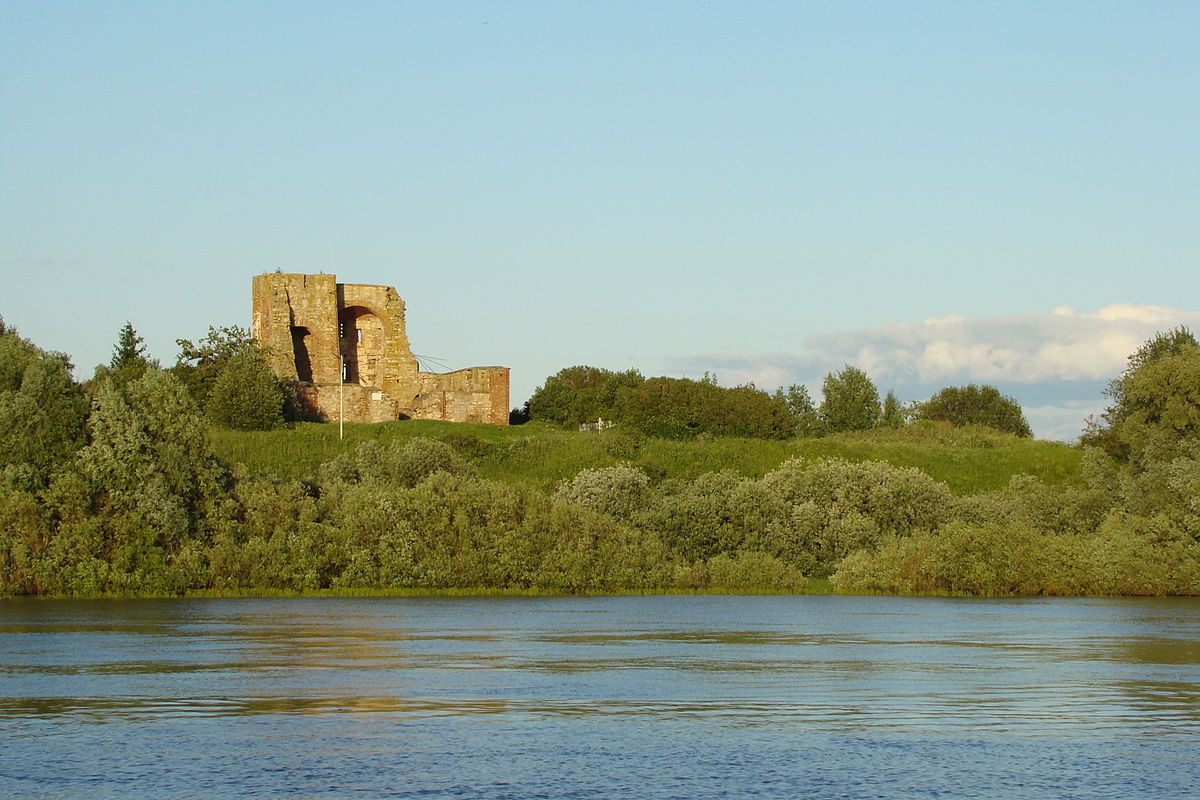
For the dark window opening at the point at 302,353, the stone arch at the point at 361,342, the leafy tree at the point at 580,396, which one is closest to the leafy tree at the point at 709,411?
the leafy tree at the point at 580,396

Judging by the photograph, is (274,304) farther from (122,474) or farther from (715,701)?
(715,701)

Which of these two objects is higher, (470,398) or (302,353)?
(302,353)

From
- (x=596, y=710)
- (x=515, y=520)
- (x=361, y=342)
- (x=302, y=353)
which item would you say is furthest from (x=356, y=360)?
(x=596, y=710)

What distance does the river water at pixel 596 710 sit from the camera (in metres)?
13.6

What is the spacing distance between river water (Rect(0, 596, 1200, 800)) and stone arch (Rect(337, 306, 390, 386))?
46.5 metres

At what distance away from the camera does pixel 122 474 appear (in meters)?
42.9

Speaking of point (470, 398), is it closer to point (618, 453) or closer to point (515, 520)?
point (618, 453)

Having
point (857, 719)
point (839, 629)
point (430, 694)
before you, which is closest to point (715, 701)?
point (857, 719)

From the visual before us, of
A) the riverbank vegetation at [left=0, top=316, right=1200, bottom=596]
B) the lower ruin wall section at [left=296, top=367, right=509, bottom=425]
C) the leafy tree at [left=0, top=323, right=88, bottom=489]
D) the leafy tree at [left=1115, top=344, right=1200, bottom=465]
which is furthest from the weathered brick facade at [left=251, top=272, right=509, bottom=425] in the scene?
the leafy tree at [left=1115, top=344, right=1200, bottom=465]

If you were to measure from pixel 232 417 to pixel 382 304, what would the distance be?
44.5 ft

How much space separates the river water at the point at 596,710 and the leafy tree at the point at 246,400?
34184mm

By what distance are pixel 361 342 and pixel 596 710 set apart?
204 ft

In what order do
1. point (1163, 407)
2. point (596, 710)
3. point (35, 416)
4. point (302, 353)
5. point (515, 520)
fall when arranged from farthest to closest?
point (302, 353) → point (1163, 407) → point (515, 520) → point (35, 416) → point (596, 710)

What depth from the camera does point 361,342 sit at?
258 feet
